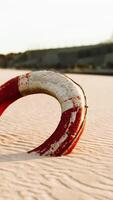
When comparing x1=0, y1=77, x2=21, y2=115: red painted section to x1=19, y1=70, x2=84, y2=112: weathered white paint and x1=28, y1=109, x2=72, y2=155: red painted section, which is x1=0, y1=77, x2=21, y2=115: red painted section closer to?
x1=19, y1=70, x2=84, y2=112: weathered white paint

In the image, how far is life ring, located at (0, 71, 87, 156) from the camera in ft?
19.2

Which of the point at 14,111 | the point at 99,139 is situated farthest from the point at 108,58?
the point at 99,139

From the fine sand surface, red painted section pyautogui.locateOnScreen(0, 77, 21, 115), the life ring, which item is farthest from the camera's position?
red painted section pyautogui.locateOnScreen(0, 77, 21, 115)

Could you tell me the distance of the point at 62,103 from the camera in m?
6.17

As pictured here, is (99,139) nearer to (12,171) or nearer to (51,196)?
(12,171)

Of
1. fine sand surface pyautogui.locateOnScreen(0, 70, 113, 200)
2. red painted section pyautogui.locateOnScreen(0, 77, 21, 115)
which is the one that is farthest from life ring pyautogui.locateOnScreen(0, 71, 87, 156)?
fine sand surface pyautogui.locateOnScreen(0, 70, 113, 200)

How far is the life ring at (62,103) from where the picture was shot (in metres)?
5.86

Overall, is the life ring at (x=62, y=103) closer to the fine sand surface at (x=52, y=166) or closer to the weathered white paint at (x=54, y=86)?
the weathered white paint at (x=54, y=86)

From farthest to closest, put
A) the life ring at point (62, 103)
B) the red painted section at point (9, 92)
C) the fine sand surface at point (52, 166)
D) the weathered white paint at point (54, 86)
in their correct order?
1. the red painted section at point (9, 92)
2. the weathered white paint at point (54, 86)
3. the life ring at point (62, 103)
4. the fine sand surface at point (52, 166)

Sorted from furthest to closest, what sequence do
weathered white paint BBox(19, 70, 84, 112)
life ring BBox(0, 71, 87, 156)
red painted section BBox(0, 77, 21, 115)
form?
red painted section BBox(0, 77, 21, 115) < weathered white paint BBox(19, 70, 84, 112) < life ring BBox(0, 71, 87, 156)

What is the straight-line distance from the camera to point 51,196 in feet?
14.3

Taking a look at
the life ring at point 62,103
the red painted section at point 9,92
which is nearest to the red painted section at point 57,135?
the life ring at point 62,103

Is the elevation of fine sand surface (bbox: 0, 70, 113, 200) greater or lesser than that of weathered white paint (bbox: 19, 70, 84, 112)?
lesser

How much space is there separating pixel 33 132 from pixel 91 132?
0.96 meters
